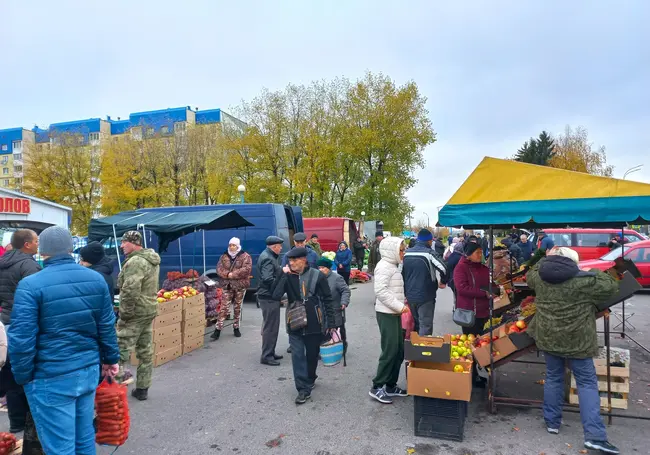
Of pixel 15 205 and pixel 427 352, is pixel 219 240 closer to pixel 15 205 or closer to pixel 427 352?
pixel 427 352

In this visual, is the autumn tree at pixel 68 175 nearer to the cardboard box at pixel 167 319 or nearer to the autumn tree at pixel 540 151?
the cardboard box at pixel 167 319

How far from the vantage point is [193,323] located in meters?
7.18

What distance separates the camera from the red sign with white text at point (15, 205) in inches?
677

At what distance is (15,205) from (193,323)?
15.4 meters

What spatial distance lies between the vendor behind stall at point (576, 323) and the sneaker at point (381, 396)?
5.61 feet

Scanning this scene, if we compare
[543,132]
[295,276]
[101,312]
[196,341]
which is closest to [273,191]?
[196,341]

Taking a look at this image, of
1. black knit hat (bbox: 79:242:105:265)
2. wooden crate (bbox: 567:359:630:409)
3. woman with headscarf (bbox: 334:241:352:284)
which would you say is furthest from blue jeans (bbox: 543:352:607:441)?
woman with headscarf (bbox: 334:241:352:284)

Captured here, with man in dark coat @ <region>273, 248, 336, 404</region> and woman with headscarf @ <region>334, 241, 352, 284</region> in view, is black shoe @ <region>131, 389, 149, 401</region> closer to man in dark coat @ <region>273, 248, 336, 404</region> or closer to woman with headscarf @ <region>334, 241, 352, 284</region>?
man in dark coat @ <region>273, 248, 336, 404</region>

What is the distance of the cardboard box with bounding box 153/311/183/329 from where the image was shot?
247 inches

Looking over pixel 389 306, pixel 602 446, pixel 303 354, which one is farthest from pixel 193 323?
pixel 602 446

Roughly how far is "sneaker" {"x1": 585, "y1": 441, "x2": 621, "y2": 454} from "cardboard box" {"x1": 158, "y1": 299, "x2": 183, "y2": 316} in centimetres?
551

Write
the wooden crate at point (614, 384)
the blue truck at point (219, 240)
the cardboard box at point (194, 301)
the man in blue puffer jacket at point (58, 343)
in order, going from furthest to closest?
the blue truck at point (219, 240), the cardboard box at point (194, 301), the wooden crate at point (614, 384), the man in blue puffer jacket at point (58, 343)

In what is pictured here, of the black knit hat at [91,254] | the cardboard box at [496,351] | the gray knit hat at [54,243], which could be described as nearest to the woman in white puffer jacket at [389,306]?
the cardboard box at [496,351]

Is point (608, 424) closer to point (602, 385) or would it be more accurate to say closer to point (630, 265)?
point (602, 385)
